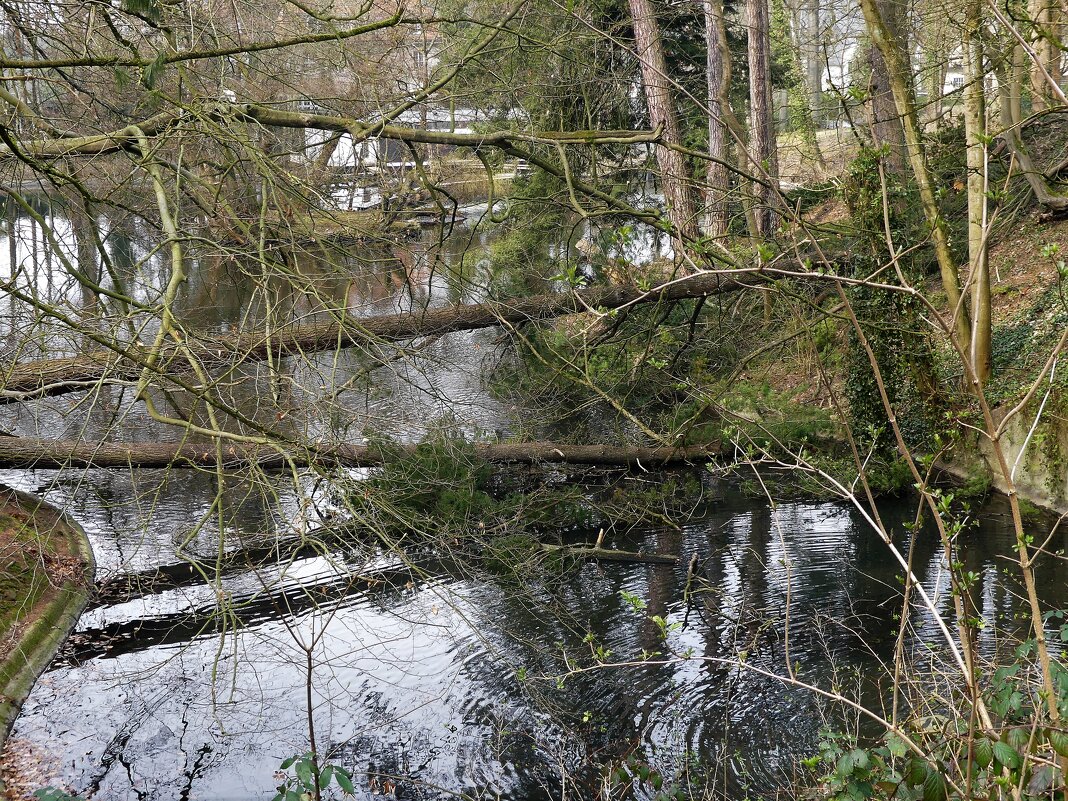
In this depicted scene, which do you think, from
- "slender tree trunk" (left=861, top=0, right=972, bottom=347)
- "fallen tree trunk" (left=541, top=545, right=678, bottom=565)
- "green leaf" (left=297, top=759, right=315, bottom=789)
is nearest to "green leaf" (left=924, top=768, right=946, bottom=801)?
"green leaf" (left=297, top=759, right=315, bottom=789)

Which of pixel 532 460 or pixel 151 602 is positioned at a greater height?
pixel 532 460

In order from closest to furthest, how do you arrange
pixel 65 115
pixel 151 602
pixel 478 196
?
pixel 65 115, pixel 151 602, pixel 478 196

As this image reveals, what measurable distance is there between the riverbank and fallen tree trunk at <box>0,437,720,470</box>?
63cm

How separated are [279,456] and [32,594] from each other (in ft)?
6.99

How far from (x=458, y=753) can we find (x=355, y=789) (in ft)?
2.40

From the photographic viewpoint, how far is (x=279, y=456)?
7074 mm

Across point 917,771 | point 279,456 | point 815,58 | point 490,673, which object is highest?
point 815,58

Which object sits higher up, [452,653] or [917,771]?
[917,771]

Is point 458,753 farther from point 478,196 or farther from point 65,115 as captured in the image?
point 478,196

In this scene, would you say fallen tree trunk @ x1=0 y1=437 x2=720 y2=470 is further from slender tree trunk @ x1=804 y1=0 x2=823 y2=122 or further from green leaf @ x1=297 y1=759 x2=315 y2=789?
slender tree trunk @ x1=804 y1=0 x2=823 y2=122

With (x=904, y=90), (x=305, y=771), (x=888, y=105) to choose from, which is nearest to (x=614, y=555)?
(x=904, y=90)

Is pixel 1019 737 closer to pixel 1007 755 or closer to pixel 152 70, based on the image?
pixel 1007 755

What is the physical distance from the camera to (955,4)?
369 inches

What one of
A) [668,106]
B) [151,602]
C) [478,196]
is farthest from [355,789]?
[478,196]
